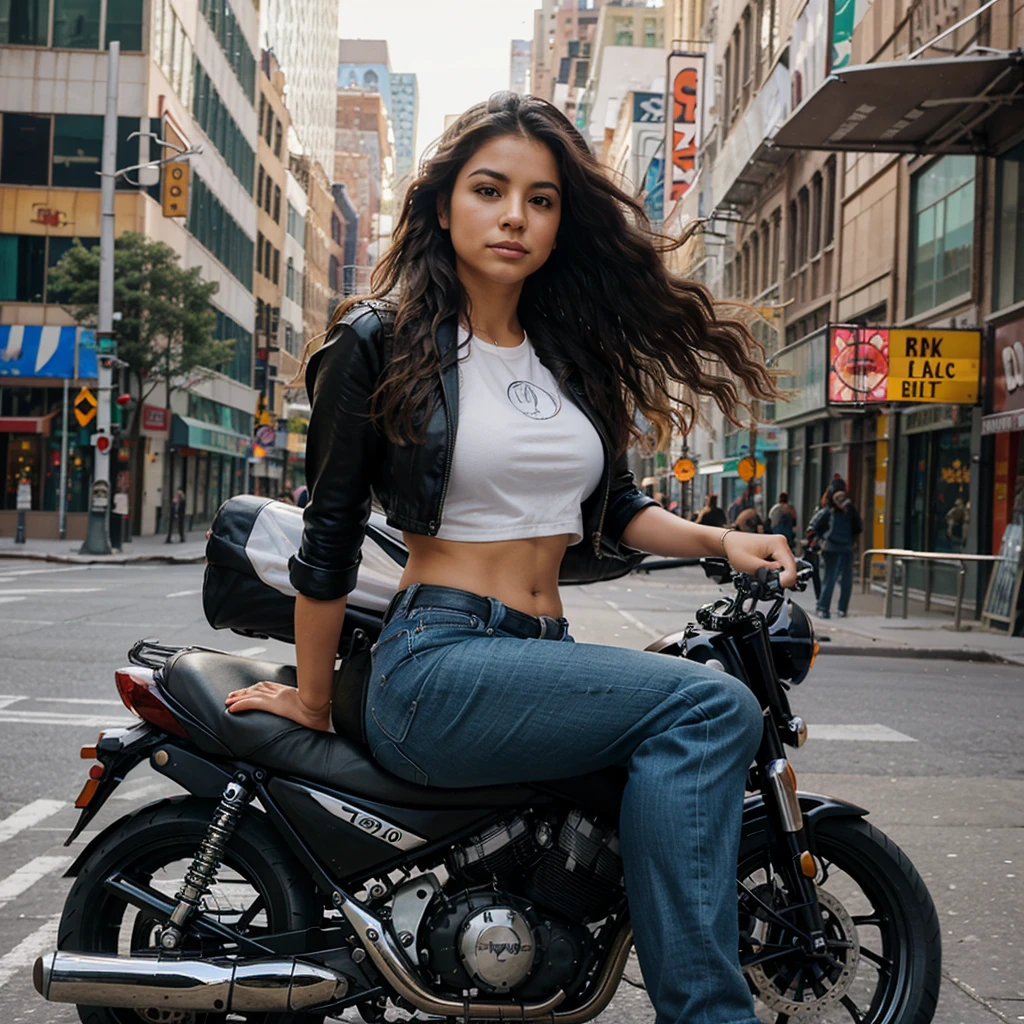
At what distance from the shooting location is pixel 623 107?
94.7m

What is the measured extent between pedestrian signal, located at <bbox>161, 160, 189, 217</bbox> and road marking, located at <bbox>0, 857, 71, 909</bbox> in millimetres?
36923

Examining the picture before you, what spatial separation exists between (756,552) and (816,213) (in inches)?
1330

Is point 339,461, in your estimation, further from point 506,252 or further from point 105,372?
point 105,372

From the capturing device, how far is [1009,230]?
2034 centimetres

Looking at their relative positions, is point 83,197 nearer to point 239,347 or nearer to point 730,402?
point 239,347

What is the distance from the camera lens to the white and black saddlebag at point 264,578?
10.9ft

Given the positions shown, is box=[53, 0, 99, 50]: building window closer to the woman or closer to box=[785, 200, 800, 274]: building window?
box=[785, 200, 800, 274]: building window

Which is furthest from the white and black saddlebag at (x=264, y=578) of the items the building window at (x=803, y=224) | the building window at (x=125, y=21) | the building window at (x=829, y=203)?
the building window at (x=125, y=21)

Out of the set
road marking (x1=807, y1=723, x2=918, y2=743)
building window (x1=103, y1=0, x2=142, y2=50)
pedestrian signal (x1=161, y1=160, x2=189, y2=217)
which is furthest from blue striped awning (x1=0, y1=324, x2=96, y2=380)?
road marking (x1=807, y1=723, x2=918, y2=743)

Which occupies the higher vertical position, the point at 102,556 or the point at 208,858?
the point at 208,858

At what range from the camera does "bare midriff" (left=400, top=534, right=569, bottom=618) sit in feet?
9.78

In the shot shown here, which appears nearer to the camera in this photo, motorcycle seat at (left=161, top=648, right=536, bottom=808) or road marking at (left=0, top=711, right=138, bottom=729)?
motorcycle seat at (left=161, top=648, right=536, bottom=808)

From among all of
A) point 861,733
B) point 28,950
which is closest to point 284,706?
point 28,950

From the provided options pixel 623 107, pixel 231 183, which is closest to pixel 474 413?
pixel 231 183
